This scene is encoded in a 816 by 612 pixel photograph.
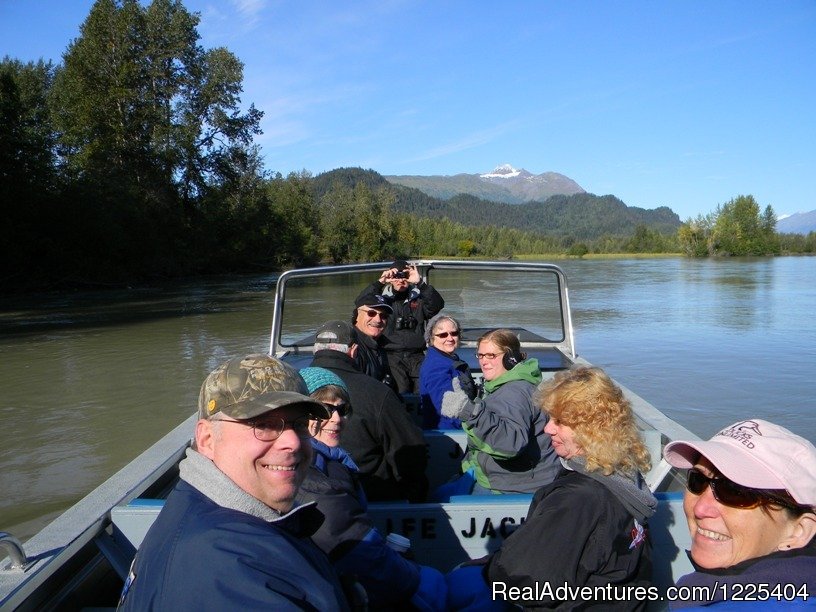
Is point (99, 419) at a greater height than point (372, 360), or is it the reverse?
point (372, 360)

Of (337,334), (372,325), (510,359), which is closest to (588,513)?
(510,359)

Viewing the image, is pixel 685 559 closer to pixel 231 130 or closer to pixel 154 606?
pixel 154 606

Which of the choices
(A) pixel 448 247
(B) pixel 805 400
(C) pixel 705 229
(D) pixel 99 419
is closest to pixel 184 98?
(D) pixel 99 419

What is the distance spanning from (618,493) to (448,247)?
92807 mm

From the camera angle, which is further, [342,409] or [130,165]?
[130,165]

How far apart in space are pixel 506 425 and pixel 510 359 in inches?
19.1

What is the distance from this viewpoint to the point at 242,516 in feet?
4.01

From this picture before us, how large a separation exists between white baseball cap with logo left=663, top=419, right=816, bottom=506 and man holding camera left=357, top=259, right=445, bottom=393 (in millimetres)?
3407

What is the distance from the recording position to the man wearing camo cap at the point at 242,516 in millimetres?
1116

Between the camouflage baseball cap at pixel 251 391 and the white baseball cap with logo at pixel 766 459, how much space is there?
81cm

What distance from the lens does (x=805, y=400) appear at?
893cm

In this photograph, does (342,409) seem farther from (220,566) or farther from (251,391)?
(220,566)

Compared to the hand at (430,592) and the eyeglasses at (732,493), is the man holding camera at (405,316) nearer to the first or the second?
the hand at (430,592)

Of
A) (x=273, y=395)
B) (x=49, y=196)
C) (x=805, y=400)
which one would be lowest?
(x=805, y=400)
